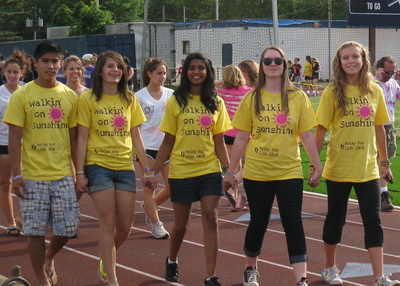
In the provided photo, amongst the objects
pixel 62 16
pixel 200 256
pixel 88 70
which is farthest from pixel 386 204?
pixel 62 16

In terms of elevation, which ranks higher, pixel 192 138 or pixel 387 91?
pixel 387 91

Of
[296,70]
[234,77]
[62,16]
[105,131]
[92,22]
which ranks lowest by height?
[105,131]

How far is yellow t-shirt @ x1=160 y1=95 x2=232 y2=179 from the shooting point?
6523 millimetres

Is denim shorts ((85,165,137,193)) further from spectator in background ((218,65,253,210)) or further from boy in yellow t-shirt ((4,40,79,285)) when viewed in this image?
spectator in background ((218,65,253,210))

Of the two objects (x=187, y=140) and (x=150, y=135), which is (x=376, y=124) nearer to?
(x=187, y=140)

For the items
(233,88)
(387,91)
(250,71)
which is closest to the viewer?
(250,71)

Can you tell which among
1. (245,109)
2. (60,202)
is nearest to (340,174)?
(245,109)

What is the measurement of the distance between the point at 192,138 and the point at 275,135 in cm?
76

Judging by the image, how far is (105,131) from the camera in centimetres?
625

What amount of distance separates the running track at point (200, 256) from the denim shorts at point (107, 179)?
3.34 feet

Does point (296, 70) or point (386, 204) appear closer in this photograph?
point (386, 204)

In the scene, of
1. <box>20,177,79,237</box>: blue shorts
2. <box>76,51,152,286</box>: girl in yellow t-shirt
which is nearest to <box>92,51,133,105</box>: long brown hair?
<box>76,51,152,286</box>: girl in yellow t-shirt

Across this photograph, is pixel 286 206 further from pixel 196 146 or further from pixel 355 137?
pixel 196 146

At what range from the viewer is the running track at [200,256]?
6914mm
